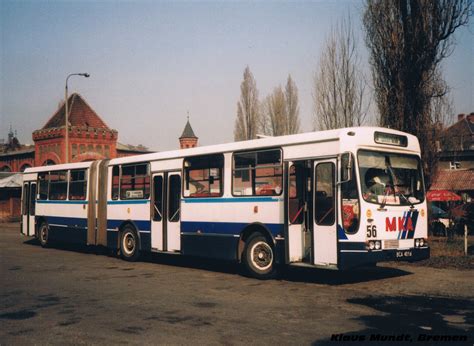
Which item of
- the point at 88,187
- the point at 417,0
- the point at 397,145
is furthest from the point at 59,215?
the point at 417,0

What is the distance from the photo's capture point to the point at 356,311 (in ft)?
26.3

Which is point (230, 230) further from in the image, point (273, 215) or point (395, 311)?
point (395, 311)

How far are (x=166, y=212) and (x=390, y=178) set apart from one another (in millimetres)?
6598

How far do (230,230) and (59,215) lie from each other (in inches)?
378

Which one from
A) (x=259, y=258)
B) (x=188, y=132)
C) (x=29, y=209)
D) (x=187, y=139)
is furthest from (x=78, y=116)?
(x=259, y=258)

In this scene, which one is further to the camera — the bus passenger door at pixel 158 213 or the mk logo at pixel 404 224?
the bus passenger door at pixel 158 213

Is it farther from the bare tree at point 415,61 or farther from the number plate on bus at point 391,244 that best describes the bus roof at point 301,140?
the bare tree at point 415,61

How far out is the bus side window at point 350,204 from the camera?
10172 mm

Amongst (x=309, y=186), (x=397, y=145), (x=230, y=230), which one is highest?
(x=397, y=145)

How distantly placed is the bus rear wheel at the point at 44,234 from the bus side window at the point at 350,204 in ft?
46.0

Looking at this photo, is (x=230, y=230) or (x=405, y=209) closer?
(x=405, y=209)

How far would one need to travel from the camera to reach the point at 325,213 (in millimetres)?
10578

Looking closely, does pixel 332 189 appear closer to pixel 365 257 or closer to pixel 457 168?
pixel 365 257

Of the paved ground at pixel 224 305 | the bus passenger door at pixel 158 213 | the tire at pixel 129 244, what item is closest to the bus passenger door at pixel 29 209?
the tire at pixel 129 244
